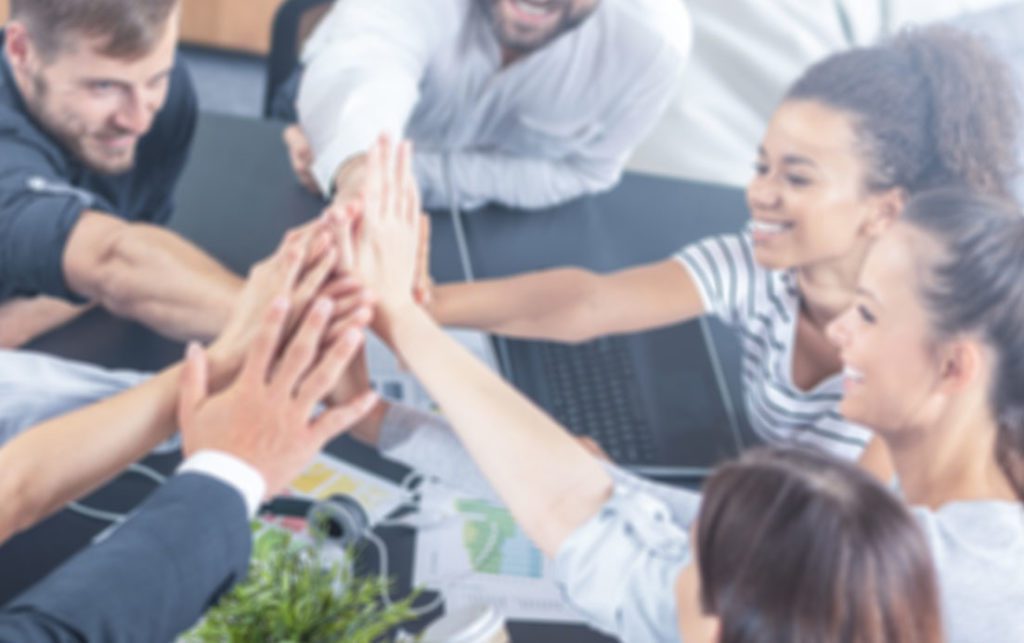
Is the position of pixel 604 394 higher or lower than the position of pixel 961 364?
lower

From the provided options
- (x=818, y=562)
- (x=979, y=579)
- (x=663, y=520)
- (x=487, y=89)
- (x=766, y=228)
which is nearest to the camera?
(x=818, y=562)

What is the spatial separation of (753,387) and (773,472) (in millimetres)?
447

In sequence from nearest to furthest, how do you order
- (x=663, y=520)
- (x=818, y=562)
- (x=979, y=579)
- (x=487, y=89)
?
(x=818, y=562) → (x=979, y=579) → (x=663, y=520) → (x=487, y=89)

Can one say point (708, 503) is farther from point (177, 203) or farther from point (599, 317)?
point (177, 203)

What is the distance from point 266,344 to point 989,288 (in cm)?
59

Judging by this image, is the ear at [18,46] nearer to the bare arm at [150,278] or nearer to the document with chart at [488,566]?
the bare arm at [150,278]

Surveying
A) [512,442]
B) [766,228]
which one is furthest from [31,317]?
[766,228]

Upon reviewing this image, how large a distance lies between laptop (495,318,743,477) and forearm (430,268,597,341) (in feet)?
0.05

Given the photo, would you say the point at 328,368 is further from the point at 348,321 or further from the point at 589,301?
the point at 589,301

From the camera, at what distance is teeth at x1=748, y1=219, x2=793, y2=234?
3.31 ft

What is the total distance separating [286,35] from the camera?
1.24 meters

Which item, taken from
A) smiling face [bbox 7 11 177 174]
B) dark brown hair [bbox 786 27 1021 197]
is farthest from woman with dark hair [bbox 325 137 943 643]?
dark brown hair [bbox 786 27 1021 197]

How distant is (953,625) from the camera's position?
2.70 feet

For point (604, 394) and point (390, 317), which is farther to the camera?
point (604, 394)
